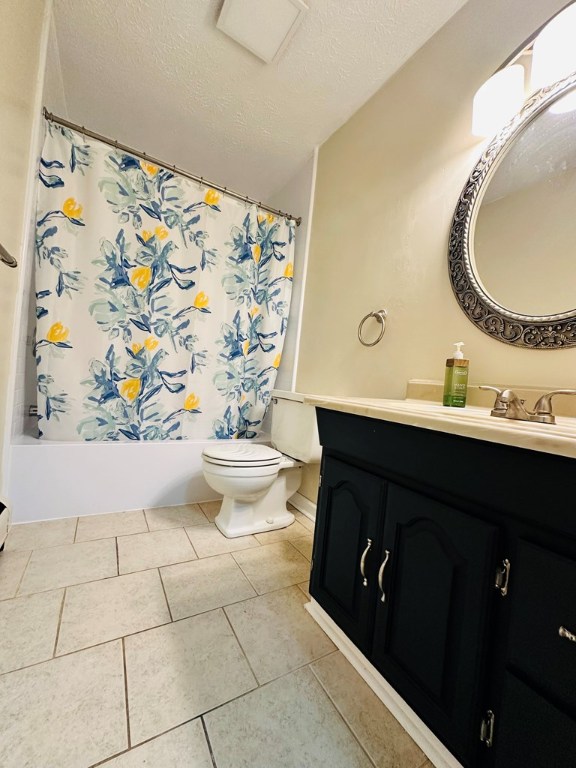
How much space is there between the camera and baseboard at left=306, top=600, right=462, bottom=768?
648 millimetres

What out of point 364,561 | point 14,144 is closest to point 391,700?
point 364,561

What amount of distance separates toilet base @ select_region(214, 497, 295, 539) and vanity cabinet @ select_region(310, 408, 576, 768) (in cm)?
76

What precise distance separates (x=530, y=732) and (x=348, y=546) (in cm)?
44

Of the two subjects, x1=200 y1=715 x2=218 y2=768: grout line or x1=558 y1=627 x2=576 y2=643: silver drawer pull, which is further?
x1=200 y1=715 x2=218 y2=768: grout line

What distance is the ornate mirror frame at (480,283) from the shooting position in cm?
86

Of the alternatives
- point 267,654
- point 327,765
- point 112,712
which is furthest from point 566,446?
point 112,712

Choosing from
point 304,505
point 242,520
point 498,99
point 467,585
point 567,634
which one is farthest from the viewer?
point 304,505

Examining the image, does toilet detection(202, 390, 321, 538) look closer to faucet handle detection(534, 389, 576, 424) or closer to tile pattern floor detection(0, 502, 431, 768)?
tile pattern floor detection(0, 502, 431, 768)

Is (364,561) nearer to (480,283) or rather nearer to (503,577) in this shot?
(503,577)

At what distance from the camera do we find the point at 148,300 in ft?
5.42

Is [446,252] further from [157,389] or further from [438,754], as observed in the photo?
[157,389]

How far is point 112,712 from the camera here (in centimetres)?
69

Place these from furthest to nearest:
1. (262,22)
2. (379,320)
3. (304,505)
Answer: (304,505), (379,320), (262,22)

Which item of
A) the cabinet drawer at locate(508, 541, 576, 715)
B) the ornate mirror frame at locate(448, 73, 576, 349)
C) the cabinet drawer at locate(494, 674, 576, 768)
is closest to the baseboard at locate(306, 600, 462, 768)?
the cabinet drawer at locate(494, 674, 576, 768)
